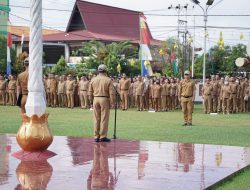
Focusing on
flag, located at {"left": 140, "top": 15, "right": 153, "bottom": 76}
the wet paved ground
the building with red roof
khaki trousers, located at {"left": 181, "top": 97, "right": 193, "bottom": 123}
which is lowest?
the wet paved ground

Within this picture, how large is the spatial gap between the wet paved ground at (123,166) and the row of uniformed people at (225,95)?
43.4 feet

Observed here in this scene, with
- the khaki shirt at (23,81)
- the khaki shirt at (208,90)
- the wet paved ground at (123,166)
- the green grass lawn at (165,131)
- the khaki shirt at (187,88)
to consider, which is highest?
the khaki shirt at (23,81)

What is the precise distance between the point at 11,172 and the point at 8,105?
72.9 feet

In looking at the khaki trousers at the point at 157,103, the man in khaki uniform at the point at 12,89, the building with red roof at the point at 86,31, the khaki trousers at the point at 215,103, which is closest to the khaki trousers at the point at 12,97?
→ the man in khaki uniform at the point at 12,89

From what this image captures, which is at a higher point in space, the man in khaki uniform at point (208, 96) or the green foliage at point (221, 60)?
the green foliage at point (221, 60)

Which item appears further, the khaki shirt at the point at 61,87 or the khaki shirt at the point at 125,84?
the khaki shirt at the point at 61,87

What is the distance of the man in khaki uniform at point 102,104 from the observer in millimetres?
12570

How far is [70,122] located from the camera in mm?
18656

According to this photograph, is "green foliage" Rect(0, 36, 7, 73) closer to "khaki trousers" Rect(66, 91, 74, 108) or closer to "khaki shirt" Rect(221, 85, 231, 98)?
"khaki trousers" Rect(66, 91, 74, 108)

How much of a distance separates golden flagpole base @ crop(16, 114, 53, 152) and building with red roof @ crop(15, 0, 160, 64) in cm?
4121

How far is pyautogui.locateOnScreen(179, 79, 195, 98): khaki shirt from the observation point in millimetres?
17797

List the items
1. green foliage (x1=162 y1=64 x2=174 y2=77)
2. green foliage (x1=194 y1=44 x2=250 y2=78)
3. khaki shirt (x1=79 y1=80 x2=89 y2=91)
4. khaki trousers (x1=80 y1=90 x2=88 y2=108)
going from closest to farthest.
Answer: khaki trousers (x1=80 y1=90 x2=88 y2=108) → khaki shirt (x1=79 y1=80 x2=89 y2=91) → green foliage (x1=162 y1=64 x2=174 y2=77) → green foliage (x1=194 y1=44 x2=250 y2=78)

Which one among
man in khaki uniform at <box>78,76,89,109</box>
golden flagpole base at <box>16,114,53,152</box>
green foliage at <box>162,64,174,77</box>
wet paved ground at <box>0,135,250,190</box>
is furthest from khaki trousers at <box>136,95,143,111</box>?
green foliage at <box>162,64,174,77</box>

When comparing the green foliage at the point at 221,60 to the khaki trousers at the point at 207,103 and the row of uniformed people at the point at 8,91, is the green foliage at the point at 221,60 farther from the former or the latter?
the khaki trousers at the point at 207,103
